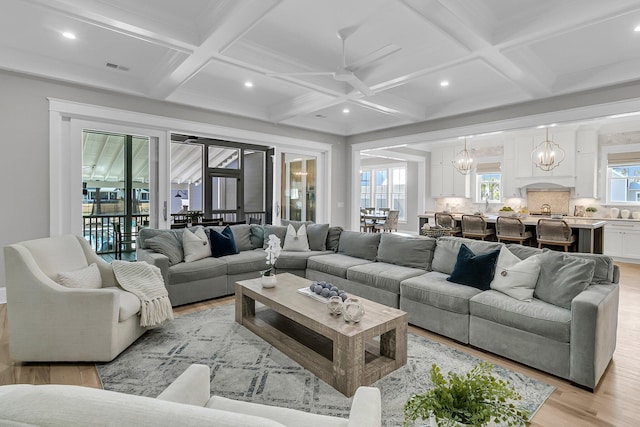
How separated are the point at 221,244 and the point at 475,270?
3.19 meters

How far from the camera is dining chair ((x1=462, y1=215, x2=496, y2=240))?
646 centimetres

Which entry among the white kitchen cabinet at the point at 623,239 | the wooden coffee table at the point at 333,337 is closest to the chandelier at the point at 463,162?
the white kitchen cabinet at the point at 623,239

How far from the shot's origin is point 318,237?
5223 mm

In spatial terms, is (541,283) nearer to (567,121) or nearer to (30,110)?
(567,121)

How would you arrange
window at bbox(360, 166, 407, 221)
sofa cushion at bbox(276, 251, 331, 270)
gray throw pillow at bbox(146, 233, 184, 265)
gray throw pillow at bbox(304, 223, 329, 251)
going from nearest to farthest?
gray throw pillow at bbox(146, 233, 184, 265)
sofa cushion at bbox(276, 251, 331, 270)
gray throw pillow at bbox(304, 223, 329, 251)
window at bbox(360, 166, 407, 221)

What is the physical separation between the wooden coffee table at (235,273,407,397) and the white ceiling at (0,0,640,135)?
236 cm

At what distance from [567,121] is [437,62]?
233 centimetres

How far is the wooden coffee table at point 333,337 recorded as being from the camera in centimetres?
223

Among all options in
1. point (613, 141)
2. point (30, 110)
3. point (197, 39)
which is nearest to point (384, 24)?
point (197, 39)

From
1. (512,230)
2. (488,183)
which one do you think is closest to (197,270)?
(512,230)

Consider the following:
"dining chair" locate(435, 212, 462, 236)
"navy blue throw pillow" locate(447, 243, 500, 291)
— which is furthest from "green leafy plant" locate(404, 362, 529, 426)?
"dining chair" locate(435, 212, 462, 236)

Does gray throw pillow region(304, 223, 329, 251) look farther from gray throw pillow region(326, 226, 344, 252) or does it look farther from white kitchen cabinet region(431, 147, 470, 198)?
white kitchen cabinet region(431, 147, 470, 198)

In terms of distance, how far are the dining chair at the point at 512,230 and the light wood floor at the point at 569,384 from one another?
288 cm

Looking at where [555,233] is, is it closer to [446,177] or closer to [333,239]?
[333,239]
